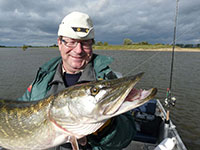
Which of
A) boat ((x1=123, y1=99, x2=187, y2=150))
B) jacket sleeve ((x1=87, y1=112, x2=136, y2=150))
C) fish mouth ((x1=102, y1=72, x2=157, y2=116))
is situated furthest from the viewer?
boat ((x1=123, y1=99, x2=187, y2=150))

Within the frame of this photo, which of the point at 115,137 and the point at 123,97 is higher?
the point at 123,97

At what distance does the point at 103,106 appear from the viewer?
103 centimetres

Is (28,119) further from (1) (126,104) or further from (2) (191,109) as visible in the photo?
→ (2) (191,109)

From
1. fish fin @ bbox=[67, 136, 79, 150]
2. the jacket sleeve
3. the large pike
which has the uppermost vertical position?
the large pike

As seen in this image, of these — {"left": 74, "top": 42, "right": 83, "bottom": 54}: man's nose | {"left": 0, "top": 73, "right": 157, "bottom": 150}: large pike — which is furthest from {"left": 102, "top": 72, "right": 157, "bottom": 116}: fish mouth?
{"left": 74, "top": 42, "right": 83, "bottom": 54}: man's nose

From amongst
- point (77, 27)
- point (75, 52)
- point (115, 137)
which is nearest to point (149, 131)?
point (115, 137)

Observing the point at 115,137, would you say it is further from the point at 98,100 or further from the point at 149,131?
the point at 149,131

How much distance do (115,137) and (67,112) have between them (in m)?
0.53

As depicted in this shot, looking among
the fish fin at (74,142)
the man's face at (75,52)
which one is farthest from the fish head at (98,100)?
the man's face at (75,52)

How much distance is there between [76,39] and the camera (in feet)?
5.26

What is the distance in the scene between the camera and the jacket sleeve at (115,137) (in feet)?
4.26

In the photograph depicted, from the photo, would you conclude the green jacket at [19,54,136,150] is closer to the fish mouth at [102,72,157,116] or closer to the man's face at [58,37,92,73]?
the man's face at [58,37,92,73]

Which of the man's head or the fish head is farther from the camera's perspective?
the man's head

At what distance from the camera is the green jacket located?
51.9 inches
